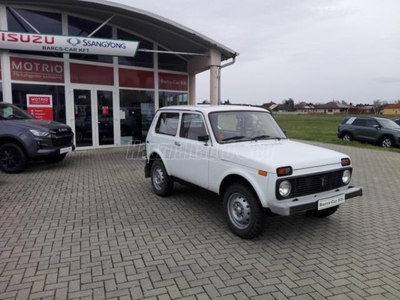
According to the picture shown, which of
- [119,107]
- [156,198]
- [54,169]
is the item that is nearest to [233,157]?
[156,198]

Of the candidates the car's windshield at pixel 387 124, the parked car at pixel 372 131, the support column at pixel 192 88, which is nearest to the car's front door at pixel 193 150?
the support column at pixel 192 88

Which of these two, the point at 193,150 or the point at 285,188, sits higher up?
the point at 193,150

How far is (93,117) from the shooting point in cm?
1280

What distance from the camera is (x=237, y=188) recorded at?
441cm

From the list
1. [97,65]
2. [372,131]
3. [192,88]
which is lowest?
[372,131]

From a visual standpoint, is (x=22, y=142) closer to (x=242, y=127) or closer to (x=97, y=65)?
(x=97, y=65)

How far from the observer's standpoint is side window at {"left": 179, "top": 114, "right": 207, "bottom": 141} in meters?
5.26

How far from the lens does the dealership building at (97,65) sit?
10945 millimetres

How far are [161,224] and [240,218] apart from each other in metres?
1.32

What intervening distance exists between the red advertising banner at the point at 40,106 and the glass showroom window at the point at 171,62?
17.1 ft

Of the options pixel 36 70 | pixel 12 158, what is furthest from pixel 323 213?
pixel 36 70

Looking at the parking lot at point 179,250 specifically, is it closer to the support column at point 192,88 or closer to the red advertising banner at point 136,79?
the red advertising banner at point 136,79

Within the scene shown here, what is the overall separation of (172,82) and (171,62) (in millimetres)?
953

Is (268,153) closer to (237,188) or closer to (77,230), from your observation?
(237,188)
